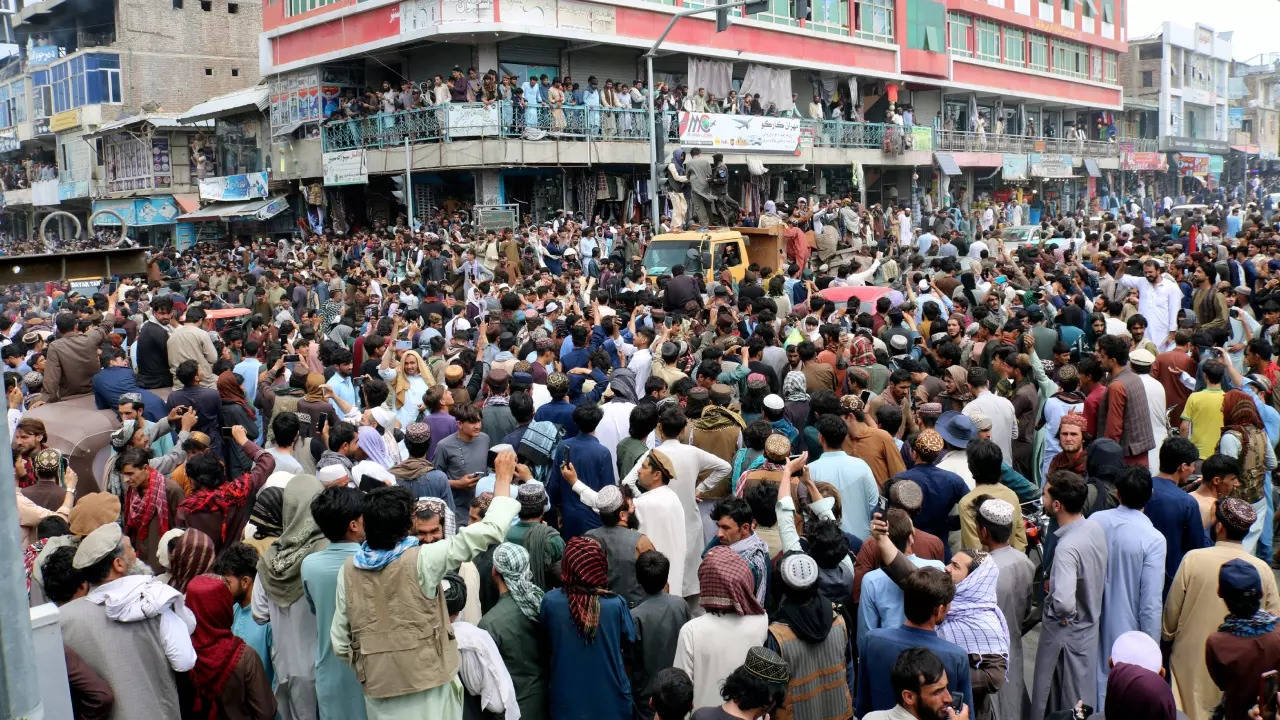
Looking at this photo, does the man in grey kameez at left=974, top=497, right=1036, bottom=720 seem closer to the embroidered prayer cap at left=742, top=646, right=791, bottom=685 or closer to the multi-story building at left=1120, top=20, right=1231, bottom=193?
the embroidered prayer cap at left=742, top=646, right=791, bottom=685

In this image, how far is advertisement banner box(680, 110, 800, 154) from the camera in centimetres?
2945

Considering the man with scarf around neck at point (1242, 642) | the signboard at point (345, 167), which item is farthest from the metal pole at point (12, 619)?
the signboard at point (345, 167)

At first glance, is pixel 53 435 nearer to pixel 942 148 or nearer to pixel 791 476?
pixel 791 476

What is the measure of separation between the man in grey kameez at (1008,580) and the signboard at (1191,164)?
70708 millimetres

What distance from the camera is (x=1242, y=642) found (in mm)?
4461

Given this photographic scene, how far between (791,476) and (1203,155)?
7670 cm

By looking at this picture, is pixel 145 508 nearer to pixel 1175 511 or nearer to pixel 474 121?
pixel 1175 511

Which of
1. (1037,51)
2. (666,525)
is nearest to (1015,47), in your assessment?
(1037,51)

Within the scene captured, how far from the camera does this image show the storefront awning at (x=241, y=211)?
108 feet

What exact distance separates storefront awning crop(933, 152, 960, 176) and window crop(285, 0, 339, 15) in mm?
24347

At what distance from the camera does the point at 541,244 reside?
21.5 meters

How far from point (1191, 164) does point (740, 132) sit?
49.1m

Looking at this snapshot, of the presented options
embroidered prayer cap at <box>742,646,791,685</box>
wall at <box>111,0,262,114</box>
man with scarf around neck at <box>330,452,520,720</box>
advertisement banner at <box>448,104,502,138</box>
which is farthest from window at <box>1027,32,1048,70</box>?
man with scarf around neck at <box>330,452,520,720</box>

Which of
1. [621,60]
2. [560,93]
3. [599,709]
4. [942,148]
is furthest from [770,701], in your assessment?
[942,148]
